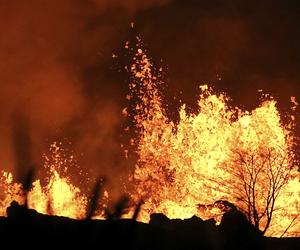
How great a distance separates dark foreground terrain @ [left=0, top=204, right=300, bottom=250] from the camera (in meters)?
4.79

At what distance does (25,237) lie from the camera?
16.0 feet

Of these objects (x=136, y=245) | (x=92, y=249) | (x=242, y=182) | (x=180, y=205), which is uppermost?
(x=242, y=182)

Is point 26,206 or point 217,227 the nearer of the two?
point 26,206

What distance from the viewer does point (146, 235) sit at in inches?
771

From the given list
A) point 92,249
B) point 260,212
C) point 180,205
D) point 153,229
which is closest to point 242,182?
point 260,212

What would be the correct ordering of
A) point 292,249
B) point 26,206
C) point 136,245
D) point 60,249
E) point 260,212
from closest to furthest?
point 26,206, point 60,249, point 136,245, point 292,249, point 260,212

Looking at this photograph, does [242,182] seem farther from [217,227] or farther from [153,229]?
[153,229]

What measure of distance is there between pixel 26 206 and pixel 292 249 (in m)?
23.3

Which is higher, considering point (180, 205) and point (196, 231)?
point (180, 205)

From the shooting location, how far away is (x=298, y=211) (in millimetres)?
33031

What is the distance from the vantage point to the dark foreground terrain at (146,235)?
4.79 m

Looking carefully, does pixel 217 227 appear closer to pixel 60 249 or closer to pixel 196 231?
pixel 196 231

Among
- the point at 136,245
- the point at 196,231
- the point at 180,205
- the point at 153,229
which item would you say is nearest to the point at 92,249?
the point at 136,245

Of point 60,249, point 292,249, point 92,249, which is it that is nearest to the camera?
point 92,249
